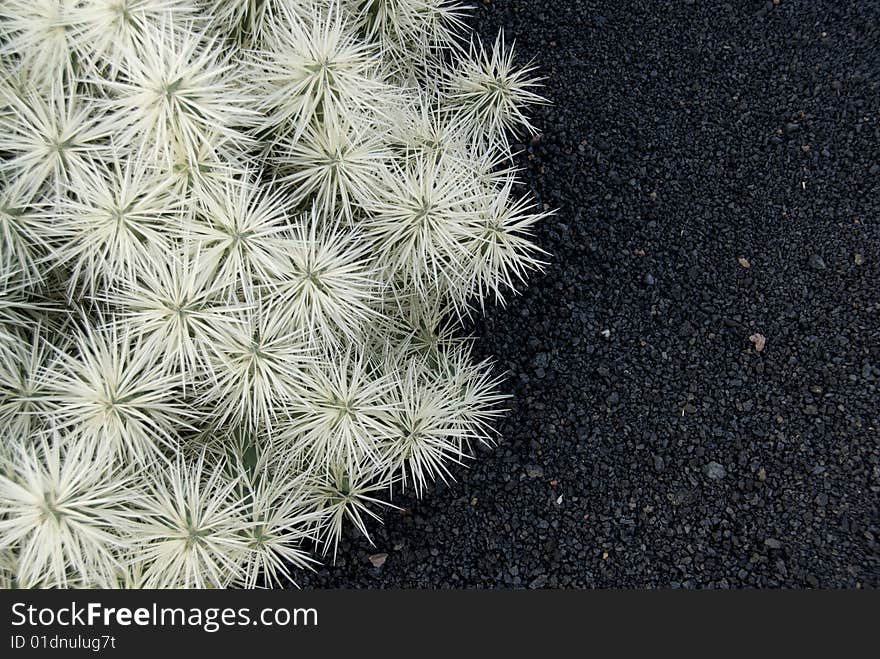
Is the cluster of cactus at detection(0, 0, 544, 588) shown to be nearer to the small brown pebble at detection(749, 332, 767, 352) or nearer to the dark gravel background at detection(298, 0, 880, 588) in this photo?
the dark gravel background at detection(298, 0, 880, 588)

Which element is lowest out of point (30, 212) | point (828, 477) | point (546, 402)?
point (828, 477)

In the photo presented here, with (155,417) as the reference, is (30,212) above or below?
above

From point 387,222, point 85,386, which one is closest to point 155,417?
point 85,386

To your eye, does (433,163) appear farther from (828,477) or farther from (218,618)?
(828,477)

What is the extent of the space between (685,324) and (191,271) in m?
1.28

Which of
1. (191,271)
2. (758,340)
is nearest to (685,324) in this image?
(758,340)

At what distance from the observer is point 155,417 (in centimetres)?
140

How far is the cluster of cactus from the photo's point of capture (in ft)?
4.38

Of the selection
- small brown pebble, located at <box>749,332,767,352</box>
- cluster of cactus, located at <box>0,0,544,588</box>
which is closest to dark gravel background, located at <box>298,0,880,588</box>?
small brown pebble, located at <box>749,332,767,352</box>

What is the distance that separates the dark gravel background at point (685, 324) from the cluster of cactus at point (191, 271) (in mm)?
384

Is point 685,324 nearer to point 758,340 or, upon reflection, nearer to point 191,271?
point 758,340

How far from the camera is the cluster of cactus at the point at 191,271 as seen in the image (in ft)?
4.38

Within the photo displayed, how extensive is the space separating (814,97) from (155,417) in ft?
6.83

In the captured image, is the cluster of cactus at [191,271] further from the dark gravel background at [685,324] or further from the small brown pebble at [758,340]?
the small brown pebble at [758,340]
